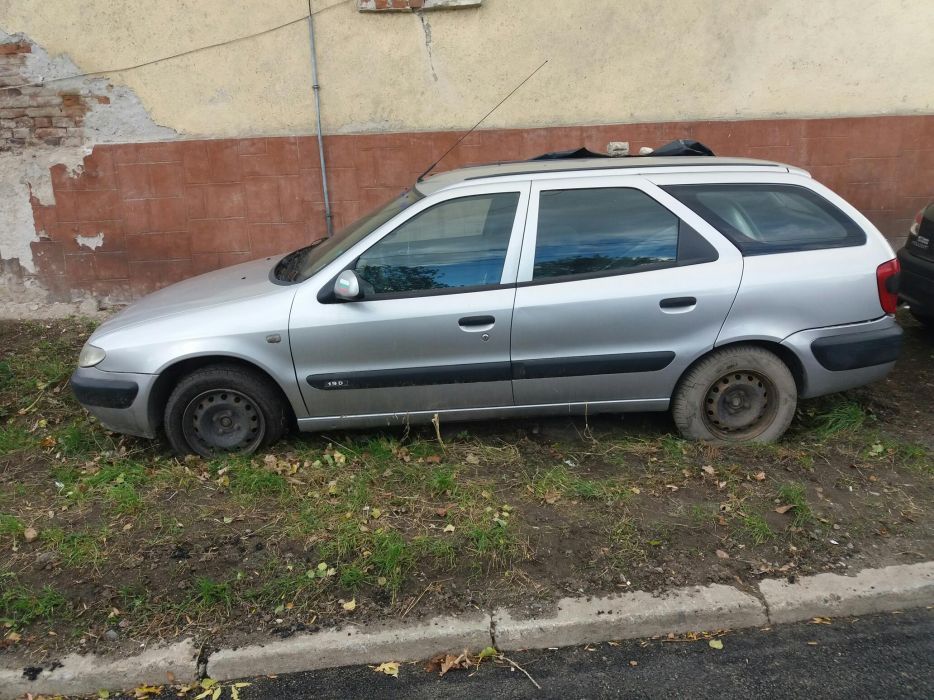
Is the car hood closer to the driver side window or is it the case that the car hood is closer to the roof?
the driver side window

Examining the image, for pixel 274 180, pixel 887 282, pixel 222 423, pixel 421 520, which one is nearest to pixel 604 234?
pixel 887 282

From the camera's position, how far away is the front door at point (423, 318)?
Result: 4035 millimetres

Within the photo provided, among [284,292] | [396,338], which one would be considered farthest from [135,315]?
[396,338]

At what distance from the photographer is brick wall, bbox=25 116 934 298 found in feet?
23.5

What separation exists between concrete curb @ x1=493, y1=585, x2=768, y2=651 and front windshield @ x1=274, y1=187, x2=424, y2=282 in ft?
7.17

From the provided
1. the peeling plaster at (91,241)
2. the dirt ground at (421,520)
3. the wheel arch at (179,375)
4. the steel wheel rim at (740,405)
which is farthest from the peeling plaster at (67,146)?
the steel wheel rim at (740,405)

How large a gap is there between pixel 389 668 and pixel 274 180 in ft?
17.6

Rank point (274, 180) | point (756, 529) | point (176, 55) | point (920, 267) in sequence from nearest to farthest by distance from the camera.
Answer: point (756, 529) → point (920, 267) → point (176, 55) → point (274, 180)

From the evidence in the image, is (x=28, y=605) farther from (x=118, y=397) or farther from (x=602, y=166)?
(x=602, y=166)

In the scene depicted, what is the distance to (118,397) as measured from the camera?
162 inches

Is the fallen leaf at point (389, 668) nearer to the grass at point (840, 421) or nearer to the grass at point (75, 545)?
the grass at point (75, 545)

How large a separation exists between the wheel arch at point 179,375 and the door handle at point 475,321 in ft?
3.54

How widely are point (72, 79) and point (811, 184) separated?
644 centimetres

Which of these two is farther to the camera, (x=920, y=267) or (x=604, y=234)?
(x=920, y=267)
